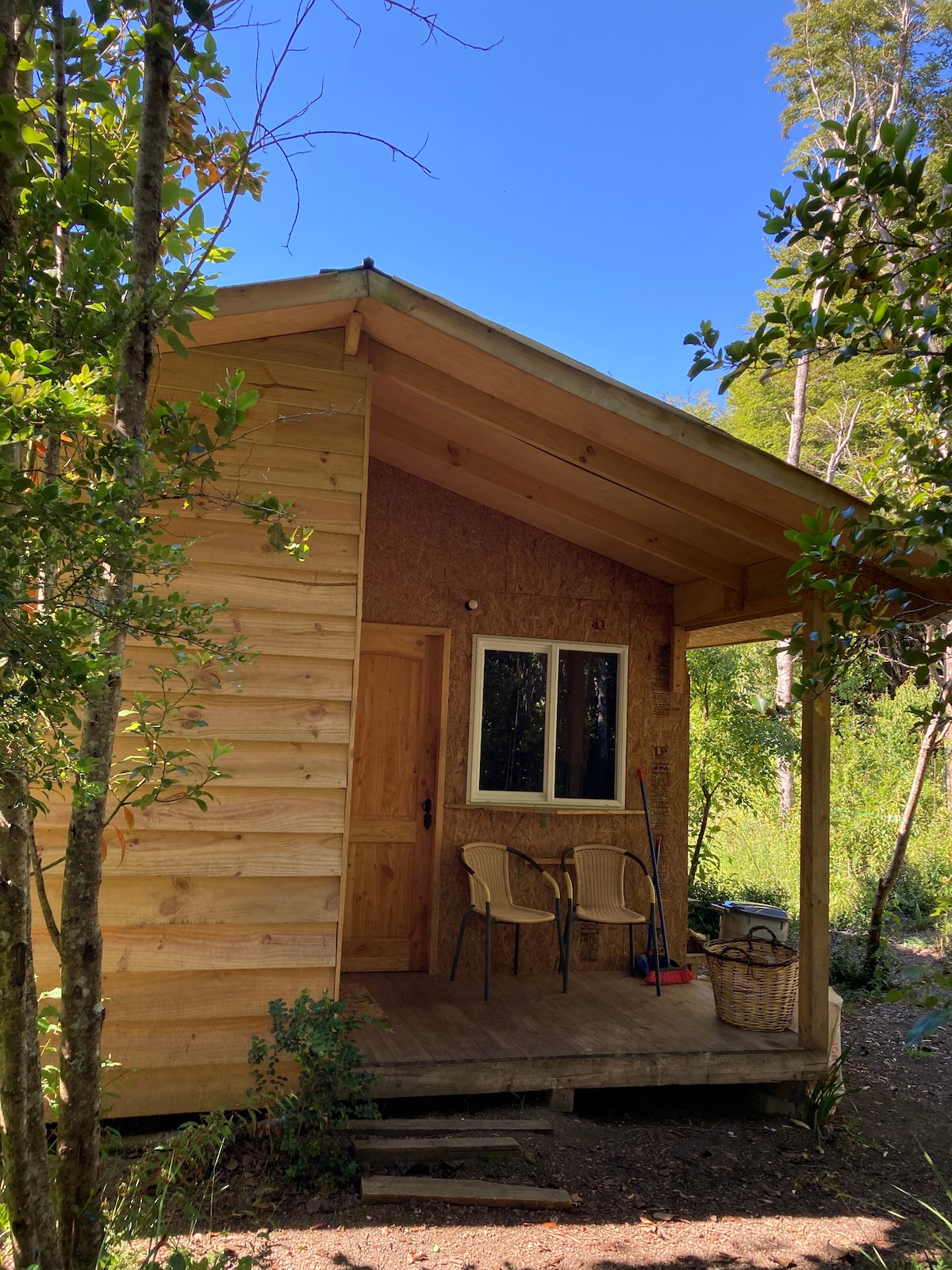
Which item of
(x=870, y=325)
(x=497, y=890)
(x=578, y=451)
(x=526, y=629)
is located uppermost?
(x=578, y=451)

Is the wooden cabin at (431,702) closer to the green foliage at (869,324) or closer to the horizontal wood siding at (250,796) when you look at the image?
the horizontal wood siding at (250,796)

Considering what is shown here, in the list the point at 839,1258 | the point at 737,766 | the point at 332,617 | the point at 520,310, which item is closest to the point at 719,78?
the point at 520,310

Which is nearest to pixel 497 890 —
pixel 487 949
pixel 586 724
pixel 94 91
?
pixel 487 949

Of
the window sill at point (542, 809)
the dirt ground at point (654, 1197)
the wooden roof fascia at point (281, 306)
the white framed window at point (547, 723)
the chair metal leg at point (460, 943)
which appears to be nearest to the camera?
the dirt ground at point (654, 1197)

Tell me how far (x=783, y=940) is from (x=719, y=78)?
2503 cm

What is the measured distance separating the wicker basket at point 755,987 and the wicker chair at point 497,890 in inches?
41.2

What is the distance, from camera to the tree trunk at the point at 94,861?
6.74ft

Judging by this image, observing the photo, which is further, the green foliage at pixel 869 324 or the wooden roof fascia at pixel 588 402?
the wooden roof fascia at pixel 588 402

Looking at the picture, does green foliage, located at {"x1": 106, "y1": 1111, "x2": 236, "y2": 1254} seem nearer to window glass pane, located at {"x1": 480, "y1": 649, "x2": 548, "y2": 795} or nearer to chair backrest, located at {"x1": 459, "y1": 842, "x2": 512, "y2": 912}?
chair backrest, located at {"x1": 459, "y1": 842, "x2": 512, "y2": 912}

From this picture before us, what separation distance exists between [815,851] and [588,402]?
8.15ft

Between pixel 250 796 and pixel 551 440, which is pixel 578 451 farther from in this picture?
pixel 250 796

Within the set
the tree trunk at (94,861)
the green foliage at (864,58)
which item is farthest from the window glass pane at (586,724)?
the green foliage at (864,58)

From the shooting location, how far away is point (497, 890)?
19.5 ft

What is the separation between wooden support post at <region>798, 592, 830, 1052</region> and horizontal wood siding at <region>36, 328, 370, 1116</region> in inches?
91.9
